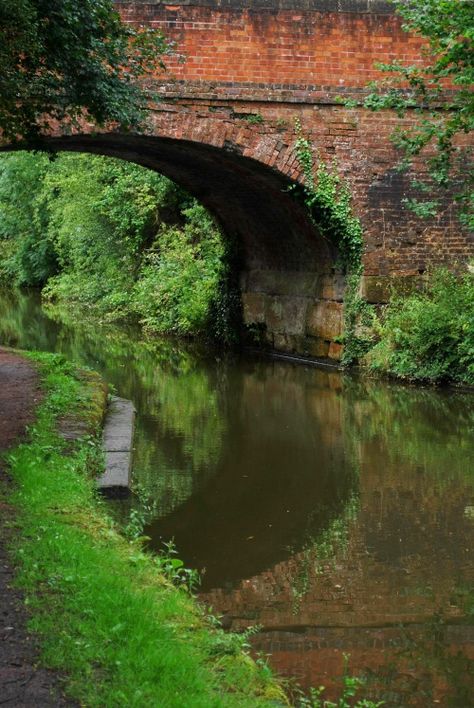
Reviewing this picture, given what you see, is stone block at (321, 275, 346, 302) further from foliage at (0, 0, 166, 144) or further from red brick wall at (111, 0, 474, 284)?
foliage at (0, 0, 166, 144)

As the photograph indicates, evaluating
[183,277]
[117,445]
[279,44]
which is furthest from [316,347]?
[117,445]

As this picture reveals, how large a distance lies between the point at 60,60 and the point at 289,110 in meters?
6.98

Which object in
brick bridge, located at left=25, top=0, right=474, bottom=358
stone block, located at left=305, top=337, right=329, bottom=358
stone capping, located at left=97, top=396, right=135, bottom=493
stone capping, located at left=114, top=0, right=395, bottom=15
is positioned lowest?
stone capping, located at left=97, top=396, right=135, bottom=493

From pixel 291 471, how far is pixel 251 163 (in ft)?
22.6

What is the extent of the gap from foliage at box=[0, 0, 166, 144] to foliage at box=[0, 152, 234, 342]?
36.8ft

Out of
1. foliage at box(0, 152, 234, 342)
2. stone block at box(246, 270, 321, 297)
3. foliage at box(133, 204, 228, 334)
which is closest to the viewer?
stone block at box(246, 270, 321, 297)

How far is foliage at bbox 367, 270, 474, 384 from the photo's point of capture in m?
13.1

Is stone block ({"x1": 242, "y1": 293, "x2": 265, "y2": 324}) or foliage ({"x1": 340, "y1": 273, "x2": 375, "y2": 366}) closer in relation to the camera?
foliage ({"x1": 340, "y1": 273, "x2": 375, "y2": 366})

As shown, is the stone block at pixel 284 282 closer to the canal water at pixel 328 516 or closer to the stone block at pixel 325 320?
the stone block at pixel 325 320

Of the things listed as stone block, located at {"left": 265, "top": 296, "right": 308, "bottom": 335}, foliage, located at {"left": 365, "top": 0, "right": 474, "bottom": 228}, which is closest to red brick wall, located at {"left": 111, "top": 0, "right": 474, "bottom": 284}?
foliage, located at {"left": 365, "top": 0, "right": 474, "bottom": 228}

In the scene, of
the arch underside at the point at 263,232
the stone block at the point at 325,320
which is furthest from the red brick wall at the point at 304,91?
the stone block at the point at 325,320

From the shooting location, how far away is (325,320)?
16.3 m

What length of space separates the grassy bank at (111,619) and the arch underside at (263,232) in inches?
351

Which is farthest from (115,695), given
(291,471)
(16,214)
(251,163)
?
(16,214)
